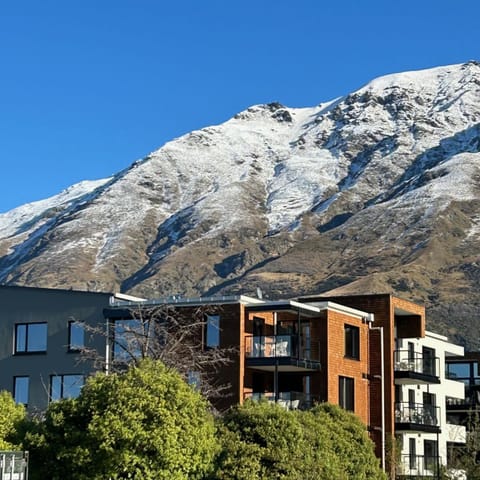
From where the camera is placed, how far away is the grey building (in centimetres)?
5956

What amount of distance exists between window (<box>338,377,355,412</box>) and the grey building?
12.3 meters

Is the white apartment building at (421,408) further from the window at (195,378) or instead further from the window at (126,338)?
the window at (126,338)

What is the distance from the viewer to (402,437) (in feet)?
221

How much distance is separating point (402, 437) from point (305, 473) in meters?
27.3

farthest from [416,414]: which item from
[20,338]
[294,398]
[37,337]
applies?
[20,338]

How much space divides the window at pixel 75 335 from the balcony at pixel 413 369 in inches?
692

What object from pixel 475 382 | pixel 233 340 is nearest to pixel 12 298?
pixel 233 340

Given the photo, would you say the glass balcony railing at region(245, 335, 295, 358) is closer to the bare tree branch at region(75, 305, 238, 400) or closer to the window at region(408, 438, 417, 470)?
the bare tree branch at region(75, 305, 238, 400)

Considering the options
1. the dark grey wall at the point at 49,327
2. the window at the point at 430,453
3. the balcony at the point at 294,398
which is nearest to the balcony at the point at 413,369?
the window at the point at 430,453

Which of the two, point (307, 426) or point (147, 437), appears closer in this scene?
point (147, 437)

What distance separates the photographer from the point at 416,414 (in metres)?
67.2

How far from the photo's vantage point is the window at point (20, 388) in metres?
60.3

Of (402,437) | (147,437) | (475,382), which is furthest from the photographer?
(475,382)

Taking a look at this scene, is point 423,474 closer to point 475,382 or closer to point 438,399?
point 438,399
